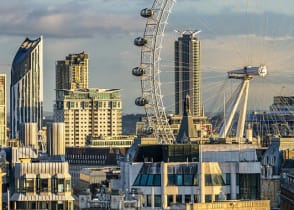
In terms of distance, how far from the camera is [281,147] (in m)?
135

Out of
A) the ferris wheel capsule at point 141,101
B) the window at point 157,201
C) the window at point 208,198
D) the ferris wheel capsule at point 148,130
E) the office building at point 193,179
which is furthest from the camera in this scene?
the ferris wheel capsule at point 148,130

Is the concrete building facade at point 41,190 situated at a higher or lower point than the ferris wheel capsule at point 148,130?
lower

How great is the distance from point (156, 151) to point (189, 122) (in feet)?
122

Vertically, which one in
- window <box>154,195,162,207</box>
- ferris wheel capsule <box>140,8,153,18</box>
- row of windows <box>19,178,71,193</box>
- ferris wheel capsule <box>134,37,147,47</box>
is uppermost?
ferris wheel capsule <box>140,8,153,18</box>

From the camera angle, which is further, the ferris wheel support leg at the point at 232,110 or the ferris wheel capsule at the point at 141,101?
the ferris wheel capsule at the point at 141,101

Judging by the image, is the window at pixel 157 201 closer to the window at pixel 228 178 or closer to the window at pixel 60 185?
the window at pixel 228 178

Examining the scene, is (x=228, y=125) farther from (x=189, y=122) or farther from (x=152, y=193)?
(x=152, y=193)

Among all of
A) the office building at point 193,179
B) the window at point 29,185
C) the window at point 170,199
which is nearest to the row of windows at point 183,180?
the office building at point 193,179

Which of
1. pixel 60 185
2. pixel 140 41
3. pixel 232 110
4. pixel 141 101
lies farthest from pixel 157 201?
pixel 140 41

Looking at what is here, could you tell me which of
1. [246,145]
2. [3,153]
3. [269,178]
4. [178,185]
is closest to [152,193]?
[178,185]

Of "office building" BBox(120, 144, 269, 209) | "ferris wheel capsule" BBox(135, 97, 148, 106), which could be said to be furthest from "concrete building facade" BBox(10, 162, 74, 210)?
"ferris wheel capsule" BBox(135, 97, 148, 106)

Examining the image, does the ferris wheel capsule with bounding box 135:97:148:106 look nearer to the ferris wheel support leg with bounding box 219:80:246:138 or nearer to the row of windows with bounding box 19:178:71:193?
the ferris wheel support leg with bounding box 219:80:246:138

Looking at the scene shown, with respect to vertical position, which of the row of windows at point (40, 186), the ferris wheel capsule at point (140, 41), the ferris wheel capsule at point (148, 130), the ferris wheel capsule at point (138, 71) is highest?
the ferris wheel capsule at point (140, 41)

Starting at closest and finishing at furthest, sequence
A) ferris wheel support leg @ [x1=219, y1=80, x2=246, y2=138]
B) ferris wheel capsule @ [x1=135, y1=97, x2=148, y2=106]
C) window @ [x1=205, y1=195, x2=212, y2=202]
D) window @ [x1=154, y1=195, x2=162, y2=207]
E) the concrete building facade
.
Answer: window @ [x1=205, y1=195, x2=212, y2=202] < the concrete building facade < window @ [x1=154, y1=195, x2=162, y2=207] < ferris wheel support leg @ [x1=219, y1=80, x2=246, y2=138] < ferris wheel capsule @ [x1=135, y1=97, x2=148, y2=106]
